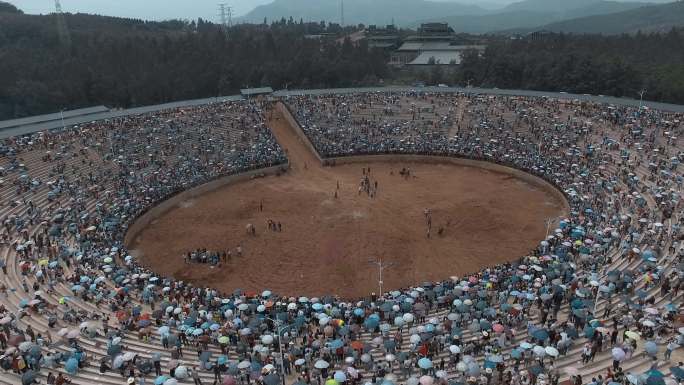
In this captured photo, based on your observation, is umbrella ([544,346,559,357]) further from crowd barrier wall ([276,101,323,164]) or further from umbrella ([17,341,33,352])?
crowd barrier wall ([276,101,323,164])

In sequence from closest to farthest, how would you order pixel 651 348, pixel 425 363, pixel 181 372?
pixel 651 348
pixel 425 363
pixel 181 372

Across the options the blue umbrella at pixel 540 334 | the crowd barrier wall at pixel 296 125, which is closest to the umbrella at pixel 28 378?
the blue umbrella at pixel 540 334

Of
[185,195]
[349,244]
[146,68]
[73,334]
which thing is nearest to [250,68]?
[146,68]

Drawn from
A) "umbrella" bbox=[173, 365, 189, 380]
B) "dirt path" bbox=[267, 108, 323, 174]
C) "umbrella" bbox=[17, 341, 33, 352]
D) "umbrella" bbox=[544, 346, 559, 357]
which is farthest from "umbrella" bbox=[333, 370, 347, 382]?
"dirt path" bbox=[267, 108, 323, 174]

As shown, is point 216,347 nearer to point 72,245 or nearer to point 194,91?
point 72,245

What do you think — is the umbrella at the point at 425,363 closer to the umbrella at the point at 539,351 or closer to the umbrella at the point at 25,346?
the umbrella at the point at 539,351

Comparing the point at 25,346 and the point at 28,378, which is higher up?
the point at 25,346

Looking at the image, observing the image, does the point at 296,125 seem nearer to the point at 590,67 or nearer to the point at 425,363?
the point at 590,67
